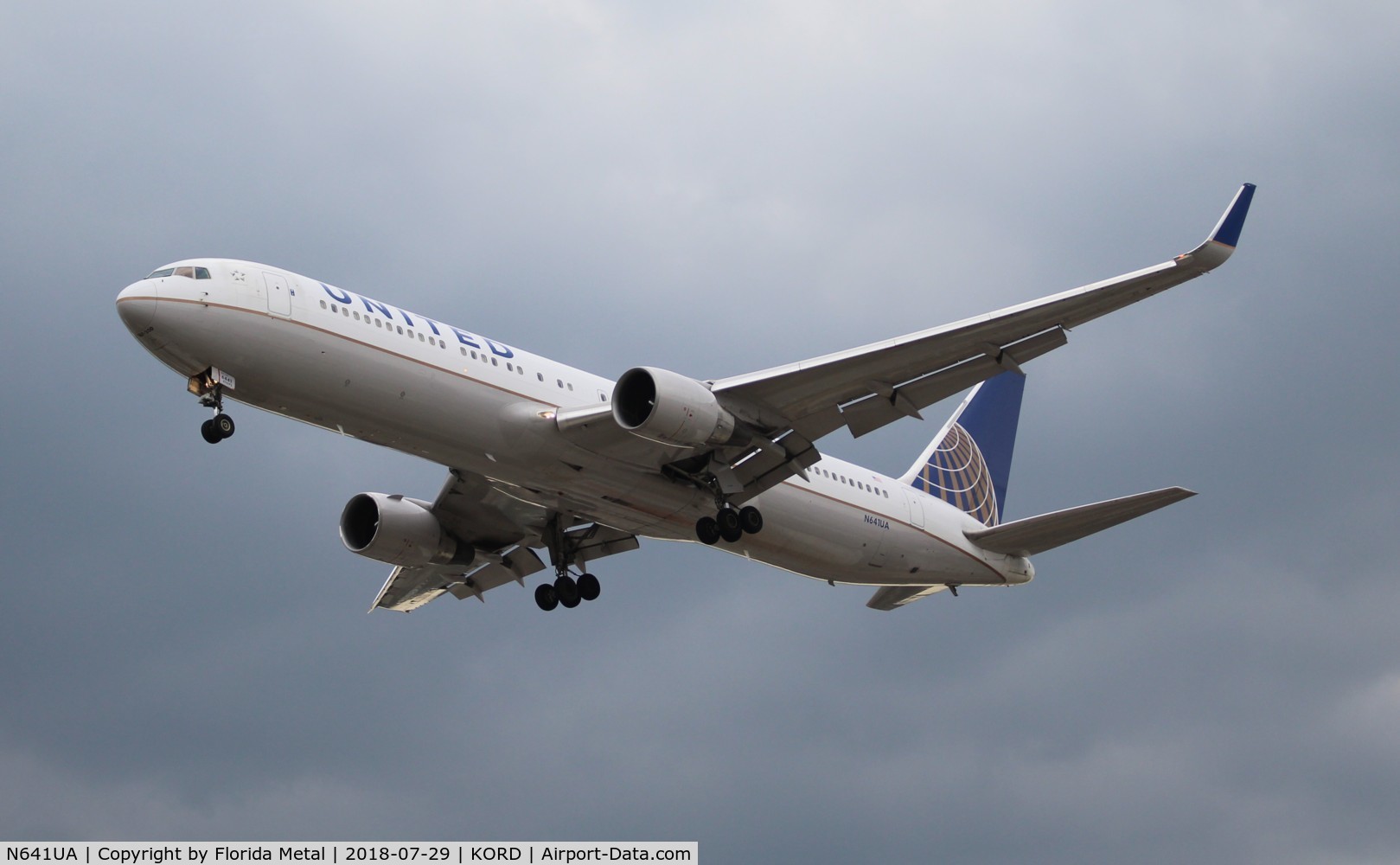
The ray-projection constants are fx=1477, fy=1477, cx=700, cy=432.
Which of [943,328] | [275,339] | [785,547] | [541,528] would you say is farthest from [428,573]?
[943,328]

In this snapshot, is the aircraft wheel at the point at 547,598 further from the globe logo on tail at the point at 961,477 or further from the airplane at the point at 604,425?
the globe logo on tail at the point at 961,477

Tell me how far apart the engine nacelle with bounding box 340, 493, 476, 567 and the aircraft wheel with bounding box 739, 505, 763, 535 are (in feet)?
26.3

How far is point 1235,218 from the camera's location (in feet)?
83.1

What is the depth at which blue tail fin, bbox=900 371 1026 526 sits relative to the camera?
37812mm

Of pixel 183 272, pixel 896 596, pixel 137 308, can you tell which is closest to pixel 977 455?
pixel 896 596

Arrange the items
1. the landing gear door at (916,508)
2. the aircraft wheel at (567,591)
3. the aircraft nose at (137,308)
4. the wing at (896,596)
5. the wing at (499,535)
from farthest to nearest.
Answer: the wing at (896,596), the aircraft wheel at (567,591), the landing gear door at (916,508), the wing at (499,535), the aircraft nose at (137,308)

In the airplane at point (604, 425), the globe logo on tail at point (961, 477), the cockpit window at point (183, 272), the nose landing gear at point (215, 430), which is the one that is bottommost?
the nose landing gear at point (215, 430)

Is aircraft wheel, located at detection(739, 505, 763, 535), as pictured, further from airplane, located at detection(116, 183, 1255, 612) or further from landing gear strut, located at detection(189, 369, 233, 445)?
landing gear strut, located at detection(189, 369, 233, 445)

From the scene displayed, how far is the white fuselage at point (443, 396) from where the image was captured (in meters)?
25.5

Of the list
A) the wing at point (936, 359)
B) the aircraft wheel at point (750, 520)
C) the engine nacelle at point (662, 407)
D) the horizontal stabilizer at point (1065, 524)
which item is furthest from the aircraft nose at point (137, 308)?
the horizontal stabilizer at point (1065, 524)

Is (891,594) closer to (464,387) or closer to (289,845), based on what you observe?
(464,387)

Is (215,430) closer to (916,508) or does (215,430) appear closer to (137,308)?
(137,308)

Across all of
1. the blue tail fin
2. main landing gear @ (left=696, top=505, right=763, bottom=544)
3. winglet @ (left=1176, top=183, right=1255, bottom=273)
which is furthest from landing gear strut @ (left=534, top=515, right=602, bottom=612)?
winglet @ (left=1176, top=183, right=1255, bottom=273)

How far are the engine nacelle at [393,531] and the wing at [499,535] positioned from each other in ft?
1.30
